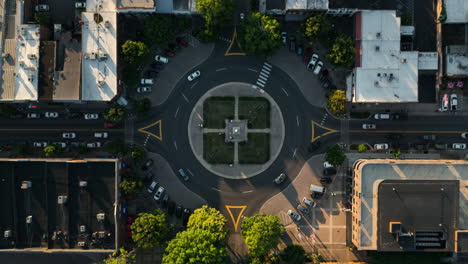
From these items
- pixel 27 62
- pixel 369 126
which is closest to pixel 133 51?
pixel 27 62

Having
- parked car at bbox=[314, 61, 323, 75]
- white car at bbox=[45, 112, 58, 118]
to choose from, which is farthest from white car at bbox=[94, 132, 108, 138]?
parked car at bbox=[314, 61, 323, 75]

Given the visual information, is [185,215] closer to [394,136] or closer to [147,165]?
[147,165]

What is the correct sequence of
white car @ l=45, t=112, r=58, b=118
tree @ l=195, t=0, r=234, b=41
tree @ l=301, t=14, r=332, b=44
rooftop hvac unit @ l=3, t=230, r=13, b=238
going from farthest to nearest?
white car @ l=45, t=112, r=58, b=118
tree @ l=301, t=14, r=332, b=44
rooftop hvac unit @ l=3, t=230, r=13, b=238
tree @ l=195, t=0, r=234, b=41

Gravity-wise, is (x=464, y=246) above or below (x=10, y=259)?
above

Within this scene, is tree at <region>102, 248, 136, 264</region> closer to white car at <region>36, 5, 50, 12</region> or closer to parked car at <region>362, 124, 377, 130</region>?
white car at <region>36, 5, 50, 12</region>

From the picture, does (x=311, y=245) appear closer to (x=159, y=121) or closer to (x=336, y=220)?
(x=336, y=220)

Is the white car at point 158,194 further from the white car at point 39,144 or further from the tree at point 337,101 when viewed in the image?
the tree at point 337,101

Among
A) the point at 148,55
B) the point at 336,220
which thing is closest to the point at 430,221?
the point at 336,220
